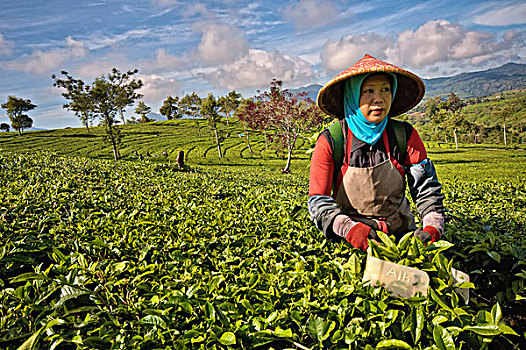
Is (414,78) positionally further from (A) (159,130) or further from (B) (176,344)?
(A) (159,130)

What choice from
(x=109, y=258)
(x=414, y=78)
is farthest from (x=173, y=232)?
(x=414, y=78)

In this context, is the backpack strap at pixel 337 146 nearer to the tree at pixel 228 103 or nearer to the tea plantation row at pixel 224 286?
the tea plantation row at pixel 224 286

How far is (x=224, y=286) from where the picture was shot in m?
2.07

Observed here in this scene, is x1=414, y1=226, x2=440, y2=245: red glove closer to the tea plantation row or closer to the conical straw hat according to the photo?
the tea plantation row

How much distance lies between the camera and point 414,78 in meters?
2.34

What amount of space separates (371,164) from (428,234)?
619 mm

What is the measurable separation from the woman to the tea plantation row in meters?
0.30

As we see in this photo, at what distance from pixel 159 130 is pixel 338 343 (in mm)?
56040

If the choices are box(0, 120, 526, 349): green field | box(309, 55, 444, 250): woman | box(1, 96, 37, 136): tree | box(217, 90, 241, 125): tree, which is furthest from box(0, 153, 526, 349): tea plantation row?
box(1, 96, 37, 136): tree

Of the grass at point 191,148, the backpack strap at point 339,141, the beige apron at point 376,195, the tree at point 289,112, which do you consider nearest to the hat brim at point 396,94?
the backpack strap at point 339,141

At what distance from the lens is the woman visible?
2.25m

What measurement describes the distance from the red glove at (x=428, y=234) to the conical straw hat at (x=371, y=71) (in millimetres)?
1048

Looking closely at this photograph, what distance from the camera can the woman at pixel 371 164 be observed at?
2.25 metres

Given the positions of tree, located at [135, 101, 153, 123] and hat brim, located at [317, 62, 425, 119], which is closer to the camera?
hat brim, located at [317, 62, 425, 119]
